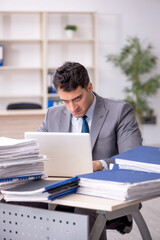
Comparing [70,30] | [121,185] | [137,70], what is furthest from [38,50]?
[121,185]

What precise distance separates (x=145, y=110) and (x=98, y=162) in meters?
5.22

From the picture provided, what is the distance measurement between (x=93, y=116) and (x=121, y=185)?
100 centimetres

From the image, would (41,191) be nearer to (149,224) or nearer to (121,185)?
(121,185)

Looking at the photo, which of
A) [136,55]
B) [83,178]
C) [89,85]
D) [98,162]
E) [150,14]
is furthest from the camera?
[150,14]

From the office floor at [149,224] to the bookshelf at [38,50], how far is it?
Result: 3623 millimetres

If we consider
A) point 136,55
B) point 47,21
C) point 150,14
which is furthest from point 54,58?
point 150,14

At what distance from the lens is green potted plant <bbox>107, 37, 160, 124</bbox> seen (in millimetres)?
6871

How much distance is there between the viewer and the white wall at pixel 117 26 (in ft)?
23.5

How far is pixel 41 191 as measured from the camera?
1.37 meters

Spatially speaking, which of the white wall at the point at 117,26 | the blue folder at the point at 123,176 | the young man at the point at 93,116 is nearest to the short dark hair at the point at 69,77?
the young man at the point at 93,116

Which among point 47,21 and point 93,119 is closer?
point 93,119

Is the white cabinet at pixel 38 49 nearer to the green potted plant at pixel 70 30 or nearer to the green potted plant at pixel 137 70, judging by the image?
the green potted plant at pixel 70 30

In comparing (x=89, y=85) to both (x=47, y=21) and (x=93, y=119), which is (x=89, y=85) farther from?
(x=47, y=21)

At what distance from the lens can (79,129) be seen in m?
2.37
